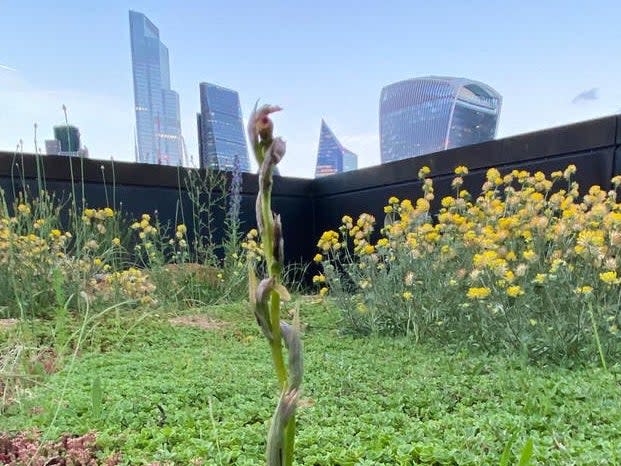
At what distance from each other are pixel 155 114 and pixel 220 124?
0.63 metres

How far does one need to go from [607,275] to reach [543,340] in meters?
0.38

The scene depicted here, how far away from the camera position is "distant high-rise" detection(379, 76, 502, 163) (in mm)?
5836

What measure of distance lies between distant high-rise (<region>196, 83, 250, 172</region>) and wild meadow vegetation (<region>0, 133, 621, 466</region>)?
51.5 inches

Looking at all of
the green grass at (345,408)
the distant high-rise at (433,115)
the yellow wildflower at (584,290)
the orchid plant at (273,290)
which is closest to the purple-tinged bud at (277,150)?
the orchid plant at (273,290)

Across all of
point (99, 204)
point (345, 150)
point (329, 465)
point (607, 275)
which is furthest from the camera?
point (345, 150)

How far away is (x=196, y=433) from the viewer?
135 centimetres

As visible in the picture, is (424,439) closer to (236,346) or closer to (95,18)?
(236,346)

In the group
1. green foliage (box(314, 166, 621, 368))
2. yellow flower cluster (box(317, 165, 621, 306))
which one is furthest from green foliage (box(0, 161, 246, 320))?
yellow flower cluster (box(317, 165, 621, 306))

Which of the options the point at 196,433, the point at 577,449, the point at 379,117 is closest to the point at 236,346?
the point at 196,433

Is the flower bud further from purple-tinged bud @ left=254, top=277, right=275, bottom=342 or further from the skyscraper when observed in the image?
the skyscraper

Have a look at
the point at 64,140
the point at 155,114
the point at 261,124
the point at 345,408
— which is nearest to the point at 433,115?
the point at 155,114

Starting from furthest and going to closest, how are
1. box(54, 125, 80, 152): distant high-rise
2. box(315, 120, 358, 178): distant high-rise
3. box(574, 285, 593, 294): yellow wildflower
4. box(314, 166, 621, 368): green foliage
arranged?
box(315, 120, 358, 178): distant high-rise < box(54, 125, 80, 152): distant high-rise < box(314, 166, 621, 368): green foliage < box(574, 285, 593, 294): yellow wildflower

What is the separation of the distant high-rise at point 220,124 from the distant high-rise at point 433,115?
1.92 m

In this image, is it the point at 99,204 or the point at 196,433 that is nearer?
the point at 196,433
